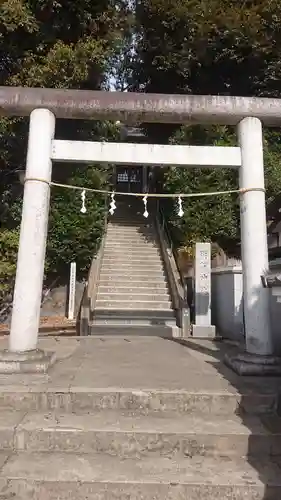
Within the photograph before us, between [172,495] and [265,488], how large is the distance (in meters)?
0.74

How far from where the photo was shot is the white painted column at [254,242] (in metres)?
5.04

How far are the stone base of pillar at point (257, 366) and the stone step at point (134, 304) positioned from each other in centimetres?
569

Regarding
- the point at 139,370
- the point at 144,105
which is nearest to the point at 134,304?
the point at 139,370

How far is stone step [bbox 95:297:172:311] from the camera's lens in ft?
34.9

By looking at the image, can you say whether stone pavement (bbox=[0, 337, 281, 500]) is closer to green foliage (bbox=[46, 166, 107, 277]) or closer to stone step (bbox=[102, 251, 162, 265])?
green foliage (bbox=[46, 166, 107, 277])

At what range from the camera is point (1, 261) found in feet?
34.3

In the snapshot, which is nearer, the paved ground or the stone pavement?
the stone pavement

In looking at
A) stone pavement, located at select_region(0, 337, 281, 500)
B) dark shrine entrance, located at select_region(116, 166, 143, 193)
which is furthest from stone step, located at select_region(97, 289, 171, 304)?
dark shrine entrance, located at select_region(116, 166, 143, 193)

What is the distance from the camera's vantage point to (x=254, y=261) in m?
5.16

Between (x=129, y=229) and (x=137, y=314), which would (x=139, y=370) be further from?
(x=129, y=229)

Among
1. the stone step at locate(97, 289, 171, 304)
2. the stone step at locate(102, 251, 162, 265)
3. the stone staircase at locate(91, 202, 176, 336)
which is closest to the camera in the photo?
the stone staircase at locate(91, 202, 176, 336)

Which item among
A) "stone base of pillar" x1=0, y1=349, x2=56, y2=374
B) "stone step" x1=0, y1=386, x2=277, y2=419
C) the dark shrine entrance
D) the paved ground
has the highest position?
the dark shrine entrance

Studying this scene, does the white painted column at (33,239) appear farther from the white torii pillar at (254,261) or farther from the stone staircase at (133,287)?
the stone staircase at (133,287)

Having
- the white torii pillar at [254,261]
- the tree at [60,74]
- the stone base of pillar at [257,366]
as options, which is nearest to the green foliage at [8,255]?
the tree at [60,74]
